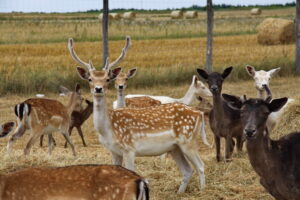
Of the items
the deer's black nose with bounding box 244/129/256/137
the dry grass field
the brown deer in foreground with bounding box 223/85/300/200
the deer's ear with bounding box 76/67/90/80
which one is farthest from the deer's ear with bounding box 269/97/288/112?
the deer's ear with bounding box 76/67/90/80

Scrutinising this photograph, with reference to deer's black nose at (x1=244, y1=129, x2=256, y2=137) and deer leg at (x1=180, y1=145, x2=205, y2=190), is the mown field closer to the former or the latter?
deer leg at (x1=180, y1=145, x2=205, y2=190)

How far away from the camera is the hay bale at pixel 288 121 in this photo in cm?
1267

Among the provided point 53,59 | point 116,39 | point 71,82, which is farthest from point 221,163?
point 116,39

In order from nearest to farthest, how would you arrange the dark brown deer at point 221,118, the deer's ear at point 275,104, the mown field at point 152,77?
the deer's ear at point 275,104
the mown field at point 152,77
the dark brown deer at point 221,118

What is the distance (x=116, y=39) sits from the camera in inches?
1592

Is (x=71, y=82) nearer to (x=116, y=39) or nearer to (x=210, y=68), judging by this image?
(x=210, y=68)

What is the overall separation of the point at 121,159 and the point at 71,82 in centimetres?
1124

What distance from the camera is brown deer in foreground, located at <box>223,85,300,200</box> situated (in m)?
8.04

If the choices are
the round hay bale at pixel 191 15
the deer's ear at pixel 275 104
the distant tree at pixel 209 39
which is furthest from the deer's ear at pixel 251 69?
the round hay bale at pixel 191 15

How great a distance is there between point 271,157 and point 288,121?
4.68 m

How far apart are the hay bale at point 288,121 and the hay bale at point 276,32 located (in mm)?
22658

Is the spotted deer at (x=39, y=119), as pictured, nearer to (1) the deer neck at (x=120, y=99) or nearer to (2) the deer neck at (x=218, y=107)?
(1) the deer neck at (x=120, y=99)

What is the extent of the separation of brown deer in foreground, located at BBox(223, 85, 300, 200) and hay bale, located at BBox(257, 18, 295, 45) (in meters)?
27.4

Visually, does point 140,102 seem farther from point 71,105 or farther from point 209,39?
point 209,39
